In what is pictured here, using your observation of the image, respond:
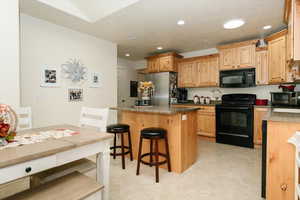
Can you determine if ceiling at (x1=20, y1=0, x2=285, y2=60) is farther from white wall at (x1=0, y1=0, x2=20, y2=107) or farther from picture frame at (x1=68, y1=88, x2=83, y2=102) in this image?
picture frame at (x1=68, y1=88, x2=83, y2=102)

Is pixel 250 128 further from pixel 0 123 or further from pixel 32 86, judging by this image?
pixel 32 86

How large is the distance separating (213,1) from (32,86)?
3255mm

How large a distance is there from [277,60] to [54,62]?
4446 millimetres

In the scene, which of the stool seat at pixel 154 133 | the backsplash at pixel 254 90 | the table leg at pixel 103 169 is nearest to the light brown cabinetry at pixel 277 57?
the backsplash at pixel 254 90

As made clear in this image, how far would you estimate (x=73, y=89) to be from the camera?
3.23 metres

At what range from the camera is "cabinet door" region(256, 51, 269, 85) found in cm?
348

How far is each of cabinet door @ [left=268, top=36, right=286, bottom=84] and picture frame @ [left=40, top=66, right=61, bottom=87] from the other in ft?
14.4

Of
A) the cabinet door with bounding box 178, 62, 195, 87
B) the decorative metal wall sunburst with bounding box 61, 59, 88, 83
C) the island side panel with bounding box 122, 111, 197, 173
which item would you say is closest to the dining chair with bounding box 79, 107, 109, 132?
the island side panel with bounding box 122, 111, 197, 173

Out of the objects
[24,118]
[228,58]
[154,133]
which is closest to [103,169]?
[154,133]

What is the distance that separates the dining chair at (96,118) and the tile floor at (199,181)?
33.7 inches

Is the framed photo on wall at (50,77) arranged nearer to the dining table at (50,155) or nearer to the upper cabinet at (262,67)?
the dining table at (50,155)

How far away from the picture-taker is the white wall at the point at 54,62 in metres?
2.61

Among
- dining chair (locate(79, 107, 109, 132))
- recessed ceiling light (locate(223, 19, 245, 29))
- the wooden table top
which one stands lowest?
the wooden table top

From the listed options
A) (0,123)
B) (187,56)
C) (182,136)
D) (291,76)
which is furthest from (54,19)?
(291,76)
